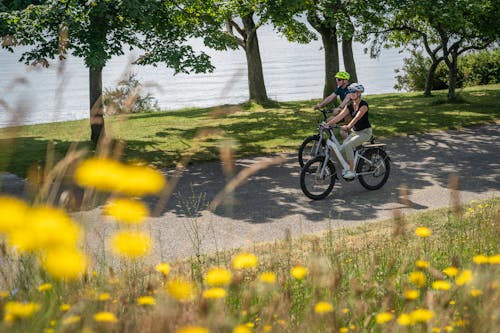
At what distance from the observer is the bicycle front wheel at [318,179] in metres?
9.27

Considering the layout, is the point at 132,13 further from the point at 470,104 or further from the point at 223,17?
the point at 470,104

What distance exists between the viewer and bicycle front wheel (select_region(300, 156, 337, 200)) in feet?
30.4

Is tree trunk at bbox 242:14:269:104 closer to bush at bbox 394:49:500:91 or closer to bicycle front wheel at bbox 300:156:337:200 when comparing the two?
bush at bbox 394:49:500:91

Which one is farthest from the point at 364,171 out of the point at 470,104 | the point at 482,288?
the point at 470,104

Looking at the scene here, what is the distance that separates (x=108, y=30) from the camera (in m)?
13.5

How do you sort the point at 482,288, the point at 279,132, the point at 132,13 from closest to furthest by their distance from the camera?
the point at 482,288 → the point at 132,13 → the point at 279,132

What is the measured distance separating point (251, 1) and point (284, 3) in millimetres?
5483

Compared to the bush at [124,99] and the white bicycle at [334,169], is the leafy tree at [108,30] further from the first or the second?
the bush at [124,99]

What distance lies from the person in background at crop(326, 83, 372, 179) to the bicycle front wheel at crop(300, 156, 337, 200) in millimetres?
342

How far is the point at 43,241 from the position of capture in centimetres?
194

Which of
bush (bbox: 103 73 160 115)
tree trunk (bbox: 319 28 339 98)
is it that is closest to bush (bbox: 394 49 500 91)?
tree trunk (bbox: 319 28 339 98)

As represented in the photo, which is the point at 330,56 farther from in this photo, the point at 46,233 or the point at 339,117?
the point at 46,233

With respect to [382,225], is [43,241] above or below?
above

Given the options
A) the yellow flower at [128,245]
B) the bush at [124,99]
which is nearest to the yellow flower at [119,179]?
the yellow flower at [128,245]
